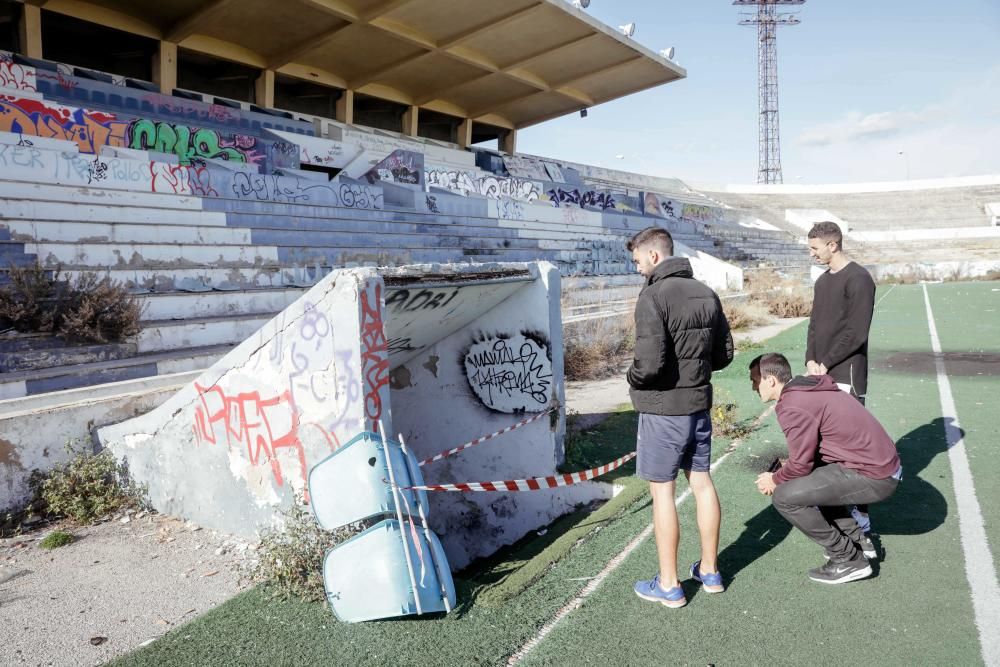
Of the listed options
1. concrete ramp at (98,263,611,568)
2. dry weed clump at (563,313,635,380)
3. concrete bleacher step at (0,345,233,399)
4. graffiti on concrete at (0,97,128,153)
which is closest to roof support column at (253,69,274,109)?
graffiti on concrete at (0,97,128,153)

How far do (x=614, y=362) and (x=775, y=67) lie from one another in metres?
65.7

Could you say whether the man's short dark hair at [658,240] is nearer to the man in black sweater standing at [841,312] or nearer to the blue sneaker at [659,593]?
the man in black sweater standing at [841,312]

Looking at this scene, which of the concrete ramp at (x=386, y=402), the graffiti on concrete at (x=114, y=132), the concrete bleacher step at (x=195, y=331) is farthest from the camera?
the graffiti on concrete at (x=114, y=132)

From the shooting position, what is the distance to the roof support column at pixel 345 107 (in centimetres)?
2964

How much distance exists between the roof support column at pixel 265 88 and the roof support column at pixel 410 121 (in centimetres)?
812

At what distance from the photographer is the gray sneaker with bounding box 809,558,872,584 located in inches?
143

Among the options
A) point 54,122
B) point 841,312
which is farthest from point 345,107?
point 841,312

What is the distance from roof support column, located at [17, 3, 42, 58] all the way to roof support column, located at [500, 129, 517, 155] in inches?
980

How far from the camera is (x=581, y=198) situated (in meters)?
27.8

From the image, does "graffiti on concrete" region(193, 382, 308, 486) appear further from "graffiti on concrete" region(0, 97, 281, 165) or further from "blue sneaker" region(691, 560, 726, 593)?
"graffiti on concrete" region(0, 97, 281, 165)

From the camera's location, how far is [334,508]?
3.71m

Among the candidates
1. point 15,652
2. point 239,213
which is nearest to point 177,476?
point 15,652

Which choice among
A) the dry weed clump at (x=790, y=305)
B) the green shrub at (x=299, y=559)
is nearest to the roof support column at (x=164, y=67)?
the dry weed clump at (x=790, y=305)

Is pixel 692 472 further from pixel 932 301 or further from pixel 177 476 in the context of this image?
pixel 932 301
